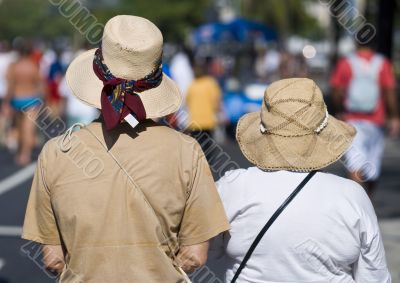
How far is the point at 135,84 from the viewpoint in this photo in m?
3.17

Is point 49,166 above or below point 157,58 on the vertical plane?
below

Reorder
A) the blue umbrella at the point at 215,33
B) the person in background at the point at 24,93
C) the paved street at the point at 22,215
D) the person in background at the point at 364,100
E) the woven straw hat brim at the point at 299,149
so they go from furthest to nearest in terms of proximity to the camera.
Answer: the blue umbrella at the point at 215,33
the person in background at the point at 24,93
the person in background at the point at 364,100
the paved street at the point at 22,215
the woven straw hat brim at the point at 299,149

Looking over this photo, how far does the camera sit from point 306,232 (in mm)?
3260

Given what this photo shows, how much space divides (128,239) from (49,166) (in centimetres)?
39

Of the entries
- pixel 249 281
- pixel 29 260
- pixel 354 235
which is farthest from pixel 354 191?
pixel 29 260

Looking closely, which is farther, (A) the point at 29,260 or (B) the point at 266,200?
(A) the point at 29,260

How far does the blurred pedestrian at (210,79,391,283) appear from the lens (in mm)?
3264

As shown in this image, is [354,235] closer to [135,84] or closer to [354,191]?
[354,191]

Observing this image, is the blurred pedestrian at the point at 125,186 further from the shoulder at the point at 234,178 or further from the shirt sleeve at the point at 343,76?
the shirt sleeve at the point at 343,76

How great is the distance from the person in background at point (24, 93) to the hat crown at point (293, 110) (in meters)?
10.5

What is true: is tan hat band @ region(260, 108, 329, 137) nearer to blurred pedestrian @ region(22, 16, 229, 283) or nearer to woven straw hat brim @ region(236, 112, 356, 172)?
woven straw hat brim @ region(236, 112, 356, 172)

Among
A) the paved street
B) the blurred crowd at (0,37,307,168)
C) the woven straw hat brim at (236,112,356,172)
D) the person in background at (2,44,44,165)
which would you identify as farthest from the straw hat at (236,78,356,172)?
the person in background at (2,44,44,165)

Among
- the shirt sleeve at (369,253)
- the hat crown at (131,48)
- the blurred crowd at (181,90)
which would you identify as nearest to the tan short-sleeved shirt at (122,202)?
the hat crown at (131,48)

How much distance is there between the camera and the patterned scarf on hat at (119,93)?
307 centimetres
